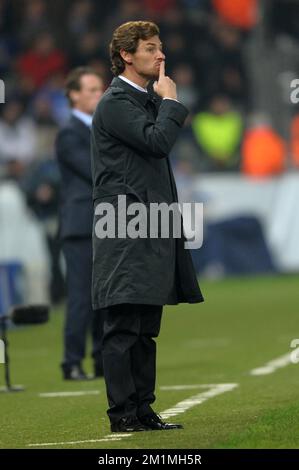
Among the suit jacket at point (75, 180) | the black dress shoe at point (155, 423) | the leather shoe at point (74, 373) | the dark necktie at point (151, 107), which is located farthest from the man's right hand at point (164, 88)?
the leather shoe at point (74, 373)

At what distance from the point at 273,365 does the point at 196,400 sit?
8.19ft

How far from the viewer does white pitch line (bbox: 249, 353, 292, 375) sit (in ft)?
41.5

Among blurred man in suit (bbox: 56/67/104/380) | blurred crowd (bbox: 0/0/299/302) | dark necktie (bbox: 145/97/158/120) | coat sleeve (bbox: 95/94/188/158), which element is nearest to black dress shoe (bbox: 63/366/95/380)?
blurred man in suit (bbox: 56/67/104/380)

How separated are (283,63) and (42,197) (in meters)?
6.20

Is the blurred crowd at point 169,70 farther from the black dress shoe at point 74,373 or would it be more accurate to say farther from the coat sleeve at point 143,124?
the coat sleeve at point 143,124

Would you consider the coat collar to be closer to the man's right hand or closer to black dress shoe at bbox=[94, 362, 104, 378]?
black dress shoe at bbox=[94, 362, 104, 378]

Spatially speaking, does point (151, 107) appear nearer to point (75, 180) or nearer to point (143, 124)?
point (143, 124)

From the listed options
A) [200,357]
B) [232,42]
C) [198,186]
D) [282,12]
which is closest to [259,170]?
[198,186]

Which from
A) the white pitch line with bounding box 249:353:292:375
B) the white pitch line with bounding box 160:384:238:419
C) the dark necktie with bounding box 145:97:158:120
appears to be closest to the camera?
the dark necktie with bounding box 145:97:158:120

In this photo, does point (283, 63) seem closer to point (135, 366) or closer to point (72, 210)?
point (72, 210)

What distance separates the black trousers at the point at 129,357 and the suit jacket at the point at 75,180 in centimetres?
377

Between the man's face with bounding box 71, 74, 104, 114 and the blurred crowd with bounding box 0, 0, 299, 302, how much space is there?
36.4 feet

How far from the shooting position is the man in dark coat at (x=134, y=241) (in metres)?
8.89

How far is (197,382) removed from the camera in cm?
1206
